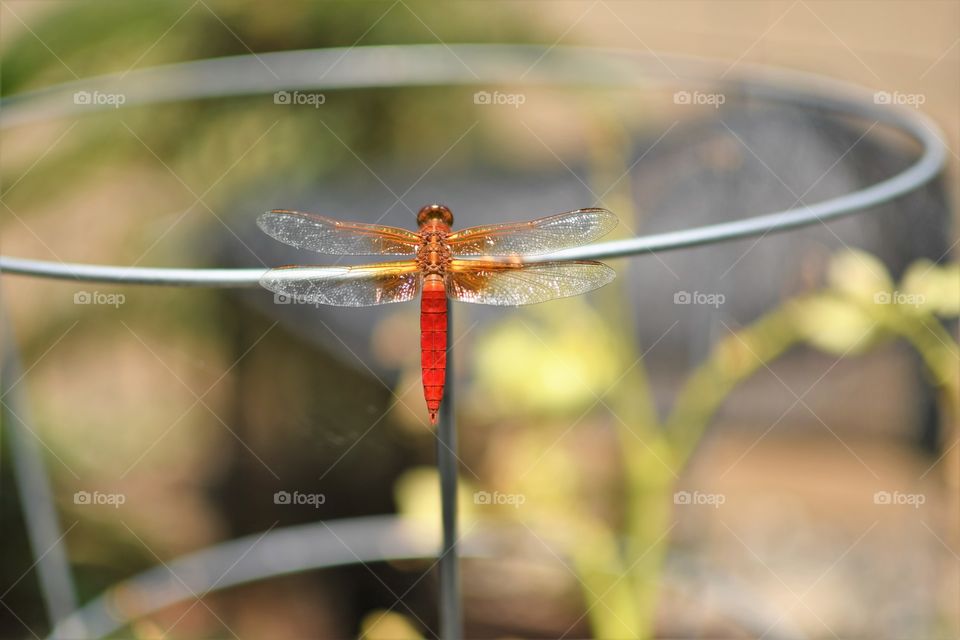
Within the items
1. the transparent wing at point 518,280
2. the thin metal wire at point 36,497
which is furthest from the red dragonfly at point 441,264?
the thin metal wire at point 36,497

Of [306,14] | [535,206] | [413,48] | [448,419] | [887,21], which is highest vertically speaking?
[887,21]

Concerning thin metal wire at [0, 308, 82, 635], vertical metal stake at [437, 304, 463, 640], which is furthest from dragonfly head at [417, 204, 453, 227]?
thin metal wire at [0, 308, 82, 635]

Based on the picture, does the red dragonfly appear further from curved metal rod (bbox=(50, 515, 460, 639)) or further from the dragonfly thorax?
curved metal rod (bbox=(50, 515, 460, 639))

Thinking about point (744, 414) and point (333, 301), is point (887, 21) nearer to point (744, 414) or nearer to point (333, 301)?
point (744, 414)

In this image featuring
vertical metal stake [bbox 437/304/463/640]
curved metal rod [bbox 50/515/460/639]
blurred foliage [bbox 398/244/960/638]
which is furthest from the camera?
curved metal rod [bbox 50/515/460/639]

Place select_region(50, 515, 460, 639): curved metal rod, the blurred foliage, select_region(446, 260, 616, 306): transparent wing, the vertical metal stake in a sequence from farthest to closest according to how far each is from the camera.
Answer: select_region(50, 515, 460, 639): curved metal rod → the blurred foliage → select_region(446, 260, 616, 306): transparent wing → the vertical metal stake

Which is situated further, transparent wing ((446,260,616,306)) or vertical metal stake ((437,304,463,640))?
transparent wing ((446,260,616,306))

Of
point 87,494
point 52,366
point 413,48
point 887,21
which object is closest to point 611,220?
point 413,48
